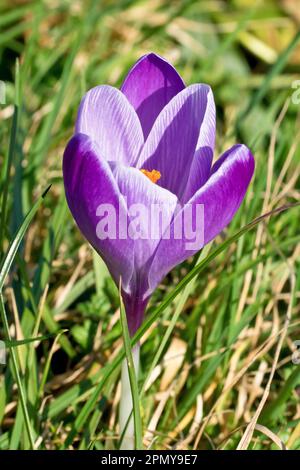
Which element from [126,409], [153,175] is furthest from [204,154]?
[126,409]

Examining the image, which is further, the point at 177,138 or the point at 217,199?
the point at 177,138

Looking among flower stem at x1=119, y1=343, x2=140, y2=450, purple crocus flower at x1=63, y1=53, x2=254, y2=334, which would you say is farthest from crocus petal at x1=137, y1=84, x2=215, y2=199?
flower stem at x1=119, y1=343, x2=140, y2=450

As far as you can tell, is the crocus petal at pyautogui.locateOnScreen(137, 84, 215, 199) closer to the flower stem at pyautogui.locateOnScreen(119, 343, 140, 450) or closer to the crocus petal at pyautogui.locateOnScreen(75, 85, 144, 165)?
the crocus petal at pyautogui.locateOnScreen(75, 85, 144, 165)

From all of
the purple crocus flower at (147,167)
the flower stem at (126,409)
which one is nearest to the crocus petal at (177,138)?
the purple crocus flower at (147,167)

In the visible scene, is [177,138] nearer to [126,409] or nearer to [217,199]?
[217,199]

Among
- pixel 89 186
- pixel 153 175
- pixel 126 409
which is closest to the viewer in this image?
pixel 89 186

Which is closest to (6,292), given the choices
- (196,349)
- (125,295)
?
(196,349)

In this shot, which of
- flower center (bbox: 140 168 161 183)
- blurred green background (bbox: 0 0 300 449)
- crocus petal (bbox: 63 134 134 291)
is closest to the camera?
crocus petal (bbox: 63 134 134 291)

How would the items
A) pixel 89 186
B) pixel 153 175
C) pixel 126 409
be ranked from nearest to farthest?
pixel 89 186 < pixel 153 175 < pixel 126 409
